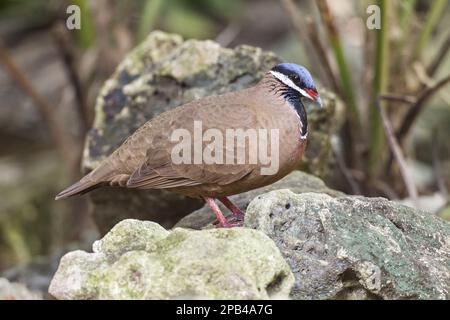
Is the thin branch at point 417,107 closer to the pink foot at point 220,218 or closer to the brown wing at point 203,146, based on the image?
the brown wing at point 203,146

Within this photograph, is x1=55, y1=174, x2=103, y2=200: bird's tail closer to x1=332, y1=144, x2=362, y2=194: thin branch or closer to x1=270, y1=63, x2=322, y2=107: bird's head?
x1=270, y1=63, x2=322, y2=107: bird's head

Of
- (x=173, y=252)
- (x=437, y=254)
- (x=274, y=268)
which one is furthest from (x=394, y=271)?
(x=173, y=252)

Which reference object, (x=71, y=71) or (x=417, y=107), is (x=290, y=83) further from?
(x=71, y=71)

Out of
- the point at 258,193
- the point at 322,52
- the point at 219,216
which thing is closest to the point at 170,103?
the point at 258,193

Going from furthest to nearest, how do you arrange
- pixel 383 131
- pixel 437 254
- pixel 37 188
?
pixel 37 188 → pixel 383 131 → pixel 437 254

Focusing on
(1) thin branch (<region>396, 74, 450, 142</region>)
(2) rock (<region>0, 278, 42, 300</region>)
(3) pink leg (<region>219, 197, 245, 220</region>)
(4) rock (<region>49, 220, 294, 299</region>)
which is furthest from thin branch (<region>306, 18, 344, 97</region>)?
(4) rock (<region>49, 220, 294, 299</region>)
